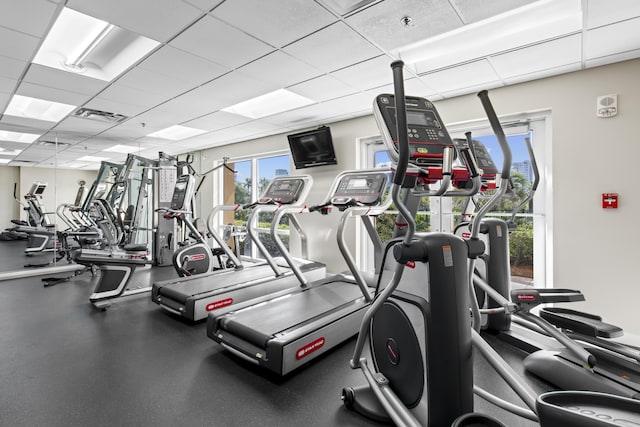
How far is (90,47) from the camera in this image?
3018mm

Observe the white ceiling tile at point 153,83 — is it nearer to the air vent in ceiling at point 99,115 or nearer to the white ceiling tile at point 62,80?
the white ceiling tile at point 62,80

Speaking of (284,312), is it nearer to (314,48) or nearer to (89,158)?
(314,48)

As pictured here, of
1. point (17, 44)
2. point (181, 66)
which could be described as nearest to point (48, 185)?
point (17, 44)

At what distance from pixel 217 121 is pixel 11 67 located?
99.4 inches

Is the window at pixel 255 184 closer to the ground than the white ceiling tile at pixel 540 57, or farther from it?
closer to the ground

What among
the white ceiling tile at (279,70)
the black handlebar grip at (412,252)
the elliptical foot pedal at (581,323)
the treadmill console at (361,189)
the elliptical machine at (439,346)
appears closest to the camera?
the elliptical machine at (439,346)

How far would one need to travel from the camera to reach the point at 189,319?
128 inches

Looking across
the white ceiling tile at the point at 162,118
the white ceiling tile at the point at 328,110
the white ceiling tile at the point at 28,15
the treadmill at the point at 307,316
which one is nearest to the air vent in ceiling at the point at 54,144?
the white ceiling tile at the point at 162,118

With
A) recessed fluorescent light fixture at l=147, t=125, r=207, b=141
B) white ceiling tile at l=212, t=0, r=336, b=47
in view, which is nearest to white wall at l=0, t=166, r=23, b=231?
recessed fluorescent light fixture at l=147, t=125, r=207, b=141

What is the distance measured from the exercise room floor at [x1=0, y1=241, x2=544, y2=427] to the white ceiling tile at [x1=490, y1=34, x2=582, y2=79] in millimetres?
2633

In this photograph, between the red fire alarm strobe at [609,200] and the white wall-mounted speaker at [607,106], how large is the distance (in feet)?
2.57

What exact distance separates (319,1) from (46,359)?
3.39m

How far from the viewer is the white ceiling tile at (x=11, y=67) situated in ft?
10.1

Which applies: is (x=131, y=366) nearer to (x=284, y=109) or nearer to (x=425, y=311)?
(x=425, y=311)
